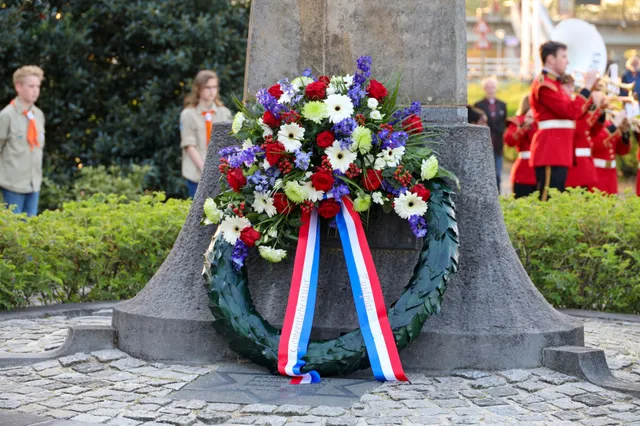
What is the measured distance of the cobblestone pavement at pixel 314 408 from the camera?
4426 mm

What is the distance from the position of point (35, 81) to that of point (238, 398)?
6358 millimetres

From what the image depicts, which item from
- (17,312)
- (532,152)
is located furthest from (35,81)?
(532,152)

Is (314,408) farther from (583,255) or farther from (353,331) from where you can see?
(583,255)

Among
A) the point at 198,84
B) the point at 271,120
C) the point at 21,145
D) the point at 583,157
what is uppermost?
the point at 198,84

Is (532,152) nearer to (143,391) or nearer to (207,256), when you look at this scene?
(207,256)

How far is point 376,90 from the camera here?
17.9ft

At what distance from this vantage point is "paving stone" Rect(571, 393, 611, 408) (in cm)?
472

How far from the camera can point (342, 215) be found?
5.38 meters

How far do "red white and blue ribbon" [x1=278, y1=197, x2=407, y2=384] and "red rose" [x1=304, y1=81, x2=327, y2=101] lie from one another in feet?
1.75

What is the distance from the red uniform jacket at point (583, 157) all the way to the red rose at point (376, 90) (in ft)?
26.1

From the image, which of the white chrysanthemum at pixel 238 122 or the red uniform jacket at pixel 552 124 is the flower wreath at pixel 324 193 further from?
the red uniform jacket at pixel 552 124

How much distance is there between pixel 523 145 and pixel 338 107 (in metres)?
9.68

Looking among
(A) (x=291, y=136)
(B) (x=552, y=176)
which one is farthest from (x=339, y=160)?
(B) (x=552, y=176)

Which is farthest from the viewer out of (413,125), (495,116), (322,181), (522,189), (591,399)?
(495,116)
